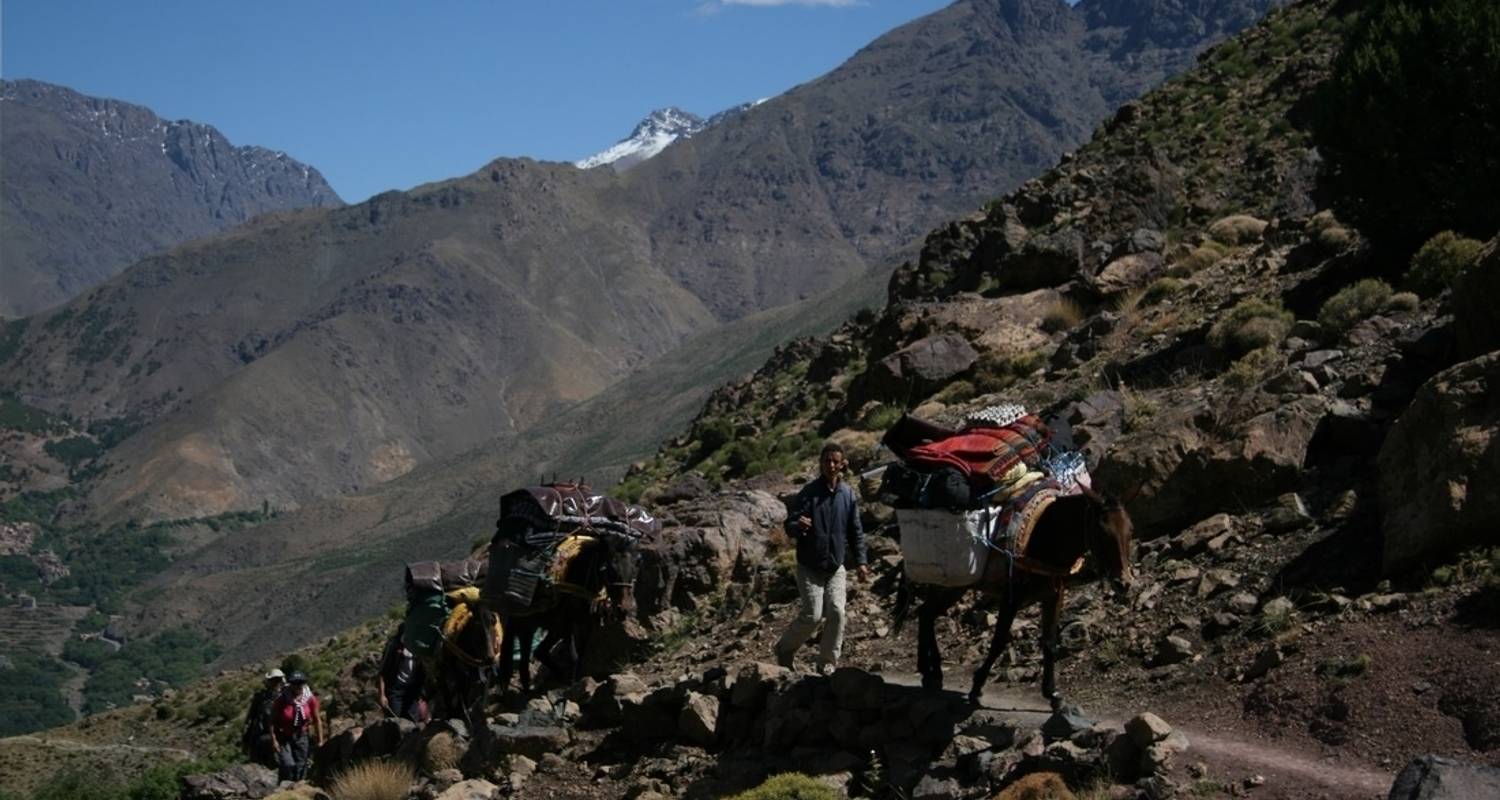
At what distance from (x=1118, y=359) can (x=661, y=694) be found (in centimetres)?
1090

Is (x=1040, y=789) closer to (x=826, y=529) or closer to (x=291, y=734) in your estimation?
(x=826, y=529)

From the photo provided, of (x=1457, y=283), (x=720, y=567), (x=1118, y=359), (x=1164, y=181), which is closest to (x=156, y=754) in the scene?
(x=720, y=567)

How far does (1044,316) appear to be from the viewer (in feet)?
88.1

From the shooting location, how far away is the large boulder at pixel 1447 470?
10117mm

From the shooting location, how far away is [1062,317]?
26281mm

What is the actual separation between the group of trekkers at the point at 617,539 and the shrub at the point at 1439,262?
24.1 feet

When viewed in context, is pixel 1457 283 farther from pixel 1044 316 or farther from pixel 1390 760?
pixel 1044 316

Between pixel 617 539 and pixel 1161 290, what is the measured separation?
13043 millimetres

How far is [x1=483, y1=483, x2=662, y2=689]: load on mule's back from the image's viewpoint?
47.8 feet

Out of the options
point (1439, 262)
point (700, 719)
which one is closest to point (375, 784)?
point (700, 719)

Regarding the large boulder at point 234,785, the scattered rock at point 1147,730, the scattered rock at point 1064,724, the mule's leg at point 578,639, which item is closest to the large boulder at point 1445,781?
the scattered rock at point 1147,730

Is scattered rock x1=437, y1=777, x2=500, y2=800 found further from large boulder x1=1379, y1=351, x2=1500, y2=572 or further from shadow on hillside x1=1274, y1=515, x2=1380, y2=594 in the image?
large boulder x1=1379, y1=351, x2=1500, y2=572

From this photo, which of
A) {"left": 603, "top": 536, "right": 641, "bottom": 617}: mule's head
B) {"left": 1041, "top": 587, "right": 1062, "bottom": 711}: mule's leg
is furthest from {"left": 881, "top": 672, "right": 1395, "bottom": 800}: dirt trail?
{"left": 603, "top": 536, "right": 641, "bottom": 617}: mule's head

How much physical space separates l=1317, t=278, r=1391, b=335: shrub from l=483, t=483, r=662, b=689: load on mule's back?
8.14 metres
